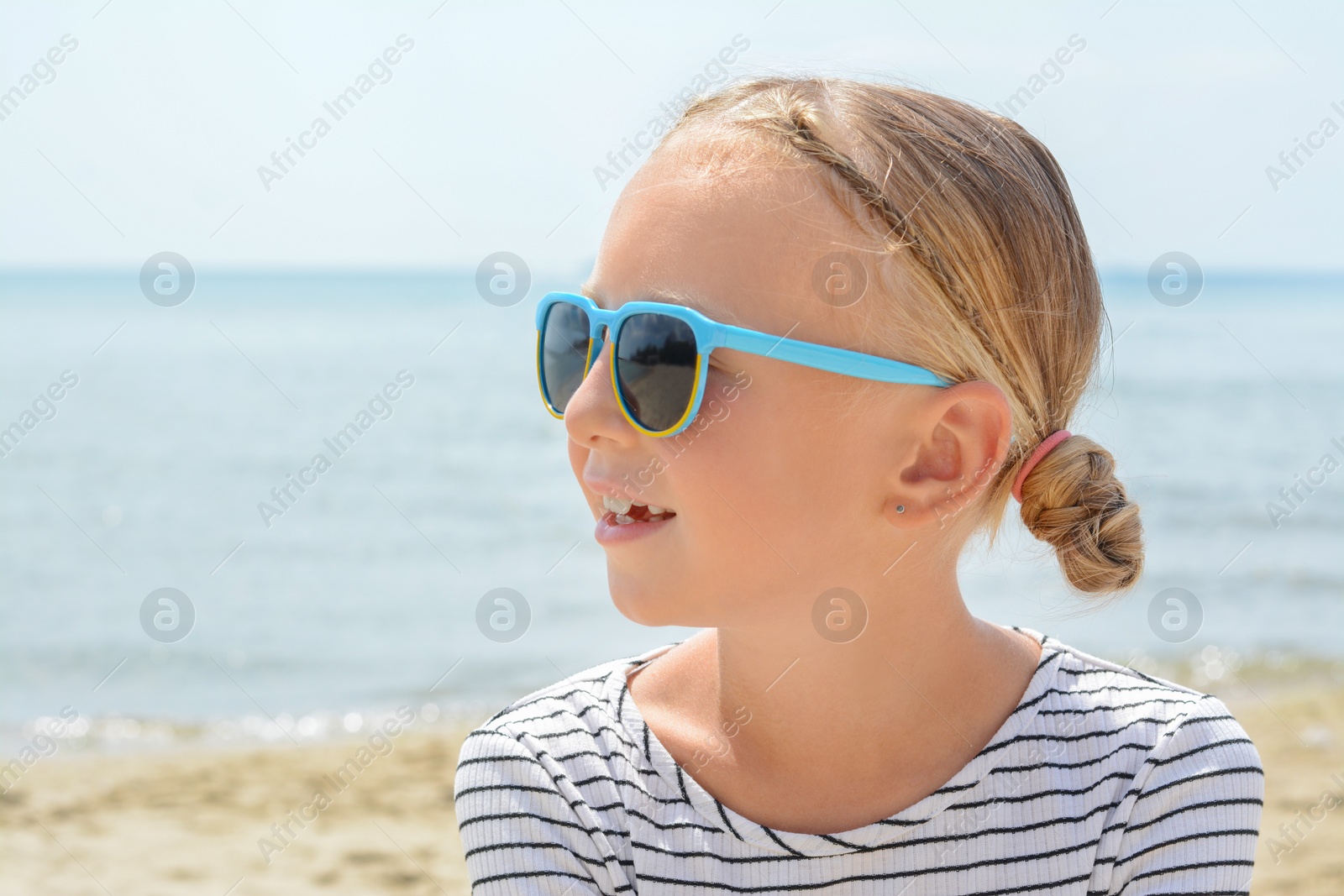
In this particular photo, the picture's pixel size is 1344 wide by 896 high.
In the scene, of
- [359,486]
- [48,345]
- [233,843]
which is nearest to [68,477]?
[359,486]

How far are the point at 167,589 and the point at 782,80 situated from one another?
8.58 m

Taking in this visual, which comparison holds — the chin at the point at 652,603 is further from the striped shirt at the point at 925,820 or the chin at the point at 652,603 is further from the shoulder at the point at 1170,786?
the shoulder at the point at 1170,786

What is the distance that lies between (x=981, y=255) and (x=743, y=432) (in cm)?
46

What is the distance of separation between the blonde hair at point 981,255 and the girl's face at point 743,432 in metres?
0.07

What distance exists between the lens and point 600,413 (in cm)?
173

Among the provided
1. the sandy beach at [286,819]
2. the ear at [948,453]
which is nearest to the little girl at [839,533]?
the ear at [948,453]

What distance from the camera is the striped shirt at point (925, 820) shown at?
168 cm

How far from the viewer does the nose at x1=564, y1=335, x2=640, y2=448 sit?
1.71 metres

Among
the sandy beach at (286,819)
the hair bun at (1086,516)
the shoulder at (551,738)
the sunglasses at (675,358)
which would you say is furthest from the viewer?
the sandy beach at (286,819)

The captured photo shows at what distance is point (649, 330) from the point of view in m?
1.66

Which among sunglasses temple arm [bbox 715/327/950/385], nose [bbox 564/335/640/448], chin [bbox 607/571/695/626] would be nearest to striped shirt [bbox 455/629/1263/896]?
chin [bbox 607/571/695/626]

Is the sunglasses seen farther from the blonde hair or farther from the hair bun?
the hair bun

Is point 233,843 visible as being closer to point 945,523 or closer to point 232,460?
point 945,523

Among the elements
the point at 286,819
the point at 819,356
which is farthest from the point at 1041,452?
the point at 286,819
